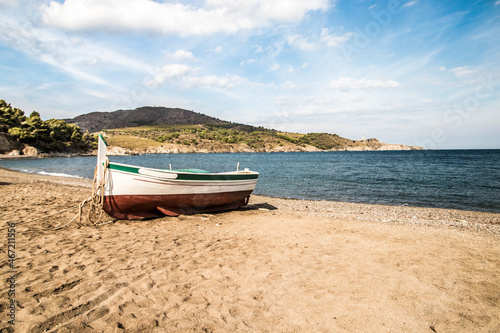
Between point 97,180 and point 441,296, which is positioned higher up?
point 97,180

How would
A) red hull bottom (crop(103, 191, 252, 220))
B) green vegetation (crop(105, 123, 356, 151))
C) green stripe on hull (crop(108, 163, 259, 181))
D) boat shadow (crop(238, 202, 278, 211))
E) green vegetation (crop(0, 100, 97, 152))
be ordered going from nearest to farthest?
green stripe on hull (crop(108, 163, 259, 181)), red hull bottom (crop(103, 191, 252, 220)), boat shadow (crop(238, 202, 278, 211)), green vegetation (crop(0, 100, 97, 152)), green vegetation (crop(105, 123, 356, 151))

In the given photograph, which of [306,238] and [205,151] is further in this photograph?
[205,151]

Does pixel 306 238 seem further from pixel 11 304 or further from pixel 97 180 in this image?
pixel 97 180

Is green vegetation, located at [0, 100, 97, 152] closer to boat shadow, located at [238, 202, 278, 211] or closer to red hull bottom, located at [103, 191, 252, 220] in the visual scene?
red hull bottom, located at [103, 191, 252, 220]

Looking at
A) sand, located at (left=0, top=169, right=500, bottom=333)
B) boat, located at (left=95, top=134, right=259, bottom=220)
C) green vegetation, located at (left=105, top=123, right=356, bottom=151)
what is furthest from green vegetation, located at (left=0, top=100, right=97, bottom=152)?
sand, located at (left=0, top=169, right=500, bottom=333)

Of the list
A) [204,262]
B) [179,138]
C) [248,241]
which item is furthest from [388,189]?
[179,138]

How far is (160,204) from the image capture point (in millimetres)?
9898

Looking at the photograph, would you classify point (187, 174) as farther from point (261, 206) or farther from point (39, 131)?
point (39, 131)

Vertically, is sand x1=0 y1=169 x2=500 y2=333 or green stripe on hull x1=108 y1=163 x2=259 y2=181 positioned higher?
green stripe on hull x1=108 y1=163 x2=259 y2=181

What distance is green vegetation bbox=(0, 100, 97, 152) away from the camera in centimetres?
6894

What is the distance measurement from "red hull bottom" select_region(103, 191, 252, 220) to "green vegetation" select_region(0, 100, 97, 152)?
84.0 metres

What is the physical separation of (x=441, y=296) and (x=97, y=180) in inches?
417

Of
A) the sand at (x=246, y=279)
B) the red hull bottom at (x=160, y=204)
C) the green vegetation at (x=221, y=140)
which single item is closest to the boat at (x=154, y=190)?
the red hull bottom at (x=160, y=204)

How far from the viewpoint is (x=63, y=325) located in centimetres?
340
